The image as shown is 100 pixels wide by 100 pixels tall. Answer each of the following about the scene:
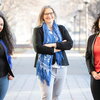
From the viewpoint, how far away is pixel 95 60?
18.2 feet

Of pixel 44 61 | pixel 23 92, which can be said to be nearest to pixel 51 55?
pixel 44 61

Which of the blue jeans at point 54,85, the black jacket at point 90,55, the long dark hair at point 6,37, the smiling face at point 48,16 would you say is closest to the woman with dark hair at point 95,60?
the black jacket at point 90,55

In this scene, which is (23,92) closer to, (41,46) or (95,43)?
(41,46)

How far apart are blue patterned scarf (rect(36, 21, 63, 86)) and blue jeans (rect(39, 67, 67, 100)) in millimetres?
68

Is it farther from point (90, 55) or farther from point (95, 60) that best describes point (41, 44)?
point (95, 60)

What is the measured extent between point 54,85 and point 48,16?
96 centimetres

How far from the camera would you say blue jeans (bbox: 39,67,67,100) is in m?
6.12

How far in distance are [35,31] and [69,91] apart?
4.96 meters

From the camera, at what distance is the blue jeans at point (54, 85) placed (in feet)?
20.1

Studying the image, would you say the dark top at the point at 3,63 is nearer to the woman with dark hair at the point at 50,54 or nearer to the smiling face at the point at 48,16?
the woman with dark hair at the point at 50,54

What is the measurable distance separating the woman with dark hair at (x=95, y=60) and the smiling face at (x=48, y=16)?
0.75 m

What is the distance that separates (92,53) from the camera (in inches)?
219

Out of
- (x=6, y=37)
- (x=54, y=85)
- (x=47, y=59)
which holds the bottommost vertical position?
(x=54, y=85)

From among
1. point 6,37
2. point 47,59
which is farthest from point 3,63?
point 47,59
